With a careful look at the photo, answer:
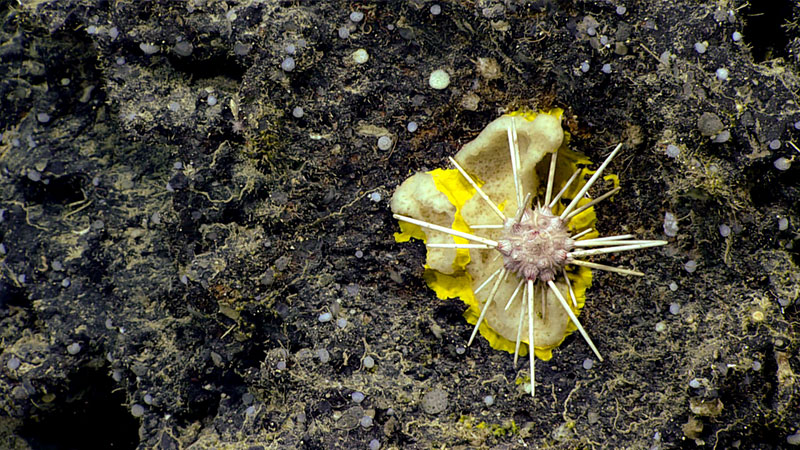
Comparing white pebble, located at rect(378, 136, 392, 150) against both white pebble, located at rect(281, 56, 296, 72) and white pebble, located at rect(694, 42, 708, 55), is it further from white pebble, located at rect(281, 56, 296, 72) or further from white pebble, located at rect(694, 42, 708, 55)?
white pebble, located at rect(694, 42, 708, 55)

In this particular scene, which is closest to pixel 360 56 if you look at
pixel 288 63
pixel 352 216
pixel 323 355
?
pixel 288 63

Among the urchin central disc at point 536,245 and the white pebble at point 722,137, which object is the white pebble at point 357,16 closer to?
the urchin central disc at point 536,245

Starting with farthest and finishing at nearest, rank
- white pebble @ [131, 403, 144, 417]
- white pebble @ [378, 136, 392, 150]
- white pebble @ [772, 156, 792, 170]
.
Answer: white pebble @ [131, 403, 144, 417] → white pebble @ [378, 136, 392, 150] → white pebble @ [772, 156, 792, 170]

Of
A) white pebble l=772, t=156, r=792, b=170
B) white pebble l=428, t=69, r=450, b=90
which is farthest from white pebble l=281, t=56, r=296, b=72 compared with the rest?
white pebble l=772, t=156, r=792, b=170

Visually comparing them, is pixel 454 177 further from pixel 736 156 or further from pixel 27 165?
pixel 27 165

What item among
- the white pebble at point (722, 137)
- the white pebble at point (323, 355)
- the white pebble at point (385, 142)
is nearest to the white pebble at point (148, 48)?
the white pebble at point (385, 142)
